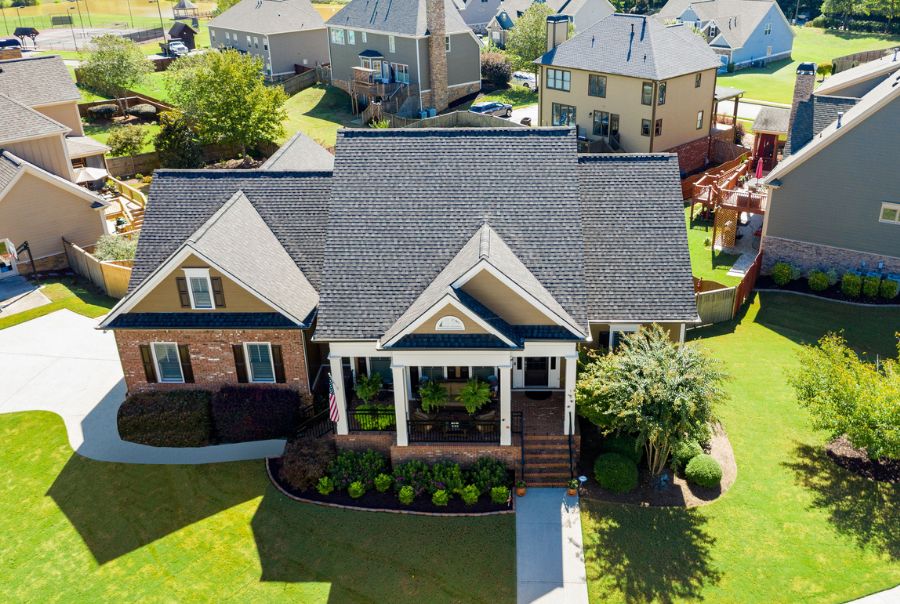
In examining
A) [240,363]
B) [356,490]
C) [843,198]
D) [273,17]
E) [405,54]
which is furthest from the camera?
[273,17]

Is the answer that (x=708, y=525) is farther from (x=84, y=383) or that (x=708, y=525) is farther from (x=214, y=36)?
(x=214, y=36)

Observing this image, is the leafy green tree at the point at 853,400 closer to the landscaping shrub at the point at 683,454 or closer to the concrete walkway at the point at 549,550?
the landscaping shrub at the point at 683,454

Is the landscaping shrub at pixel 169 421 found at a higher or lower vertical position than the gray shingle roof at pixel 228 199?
lower

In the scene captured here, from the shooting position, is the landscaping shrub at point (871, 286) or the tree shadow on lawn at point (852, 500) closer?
the tree shadow on lawn at point (852, 500)

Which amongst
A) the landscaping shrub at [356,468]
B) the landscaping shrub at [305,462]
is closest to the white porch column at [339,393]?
the landscaping shrub at [305,462]

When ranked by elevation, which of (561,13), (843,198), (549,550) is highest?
(561,13)

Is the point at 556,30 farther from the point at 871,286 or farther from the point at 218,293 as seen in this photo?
the point at 218,293

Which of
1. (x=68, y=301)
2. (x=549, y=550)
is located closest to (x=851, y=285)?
(x=549, y=550)
